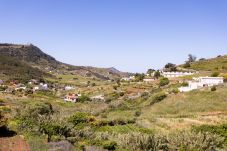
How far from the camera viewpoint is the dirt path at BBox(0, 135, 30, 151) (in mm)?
24166

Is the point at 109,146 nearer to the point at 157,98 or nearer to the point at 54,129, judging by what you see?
the point at 54,129


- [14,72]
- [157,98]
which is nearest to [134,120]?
[157,98]

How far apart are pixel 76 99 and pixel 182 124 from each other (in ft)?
168

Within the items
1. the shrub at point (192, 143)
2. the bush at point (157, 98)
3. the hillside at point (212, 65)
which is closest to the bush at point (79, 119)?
the shrub at point (192, 143)

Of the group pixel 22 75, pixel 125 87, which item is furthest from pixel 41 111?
pixel 22 75

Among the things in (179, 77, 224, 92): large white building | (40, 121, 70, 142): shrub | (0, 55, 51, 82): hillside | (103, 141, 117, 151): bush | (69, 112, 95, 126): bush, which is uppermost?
(0, 55, 51, 82): hillside

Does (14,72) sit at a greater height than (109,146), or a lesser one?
greater

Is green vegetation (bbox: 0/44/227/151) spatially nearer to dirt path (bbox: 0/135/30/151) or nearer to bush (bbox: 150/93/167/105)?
bush (bbox: 150/93/167/105)

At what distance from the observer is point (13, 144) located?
1009 inches

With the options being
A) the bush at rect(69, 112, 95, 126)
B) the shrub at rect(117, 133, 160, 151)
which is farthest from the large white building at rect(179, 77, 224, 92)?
the shrub at rect(117, 133, 160, 151)

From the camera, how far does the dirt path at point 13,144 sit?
24166mm

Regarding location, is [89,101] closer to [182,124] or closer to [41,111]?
[41,111]

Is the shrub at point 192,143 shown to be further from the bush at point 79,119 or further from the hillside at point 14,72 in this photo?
the hillside at point 14,72

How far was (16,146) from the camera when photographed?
25.0 meters
